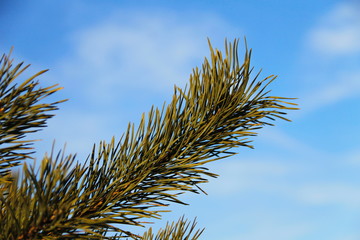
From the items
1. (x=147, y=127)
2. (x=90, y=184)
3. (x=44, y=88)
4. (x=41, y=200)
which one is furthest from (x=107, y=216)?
(x=44, y=88)

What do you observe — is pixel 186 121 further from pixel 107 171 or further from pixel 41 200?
pixel 41 200

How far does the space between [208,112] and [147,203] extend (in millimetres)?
442

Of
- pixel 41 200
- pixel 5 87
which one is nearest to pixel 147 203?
pixel 41 200

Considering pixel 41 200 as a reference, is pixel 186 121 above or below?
above

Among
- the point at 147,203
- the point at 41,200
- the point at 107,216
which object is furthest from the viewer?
the point at 147,203

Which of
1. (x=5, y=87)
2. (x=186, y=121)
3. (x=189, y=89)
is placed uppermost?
(x=189, y=89)

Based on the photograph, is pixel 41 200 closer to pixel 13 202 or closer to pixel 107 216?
pixel 13 202

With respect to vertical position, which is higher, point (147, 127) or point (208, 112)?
point (208, 112)

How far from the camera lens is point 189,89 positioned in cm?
180

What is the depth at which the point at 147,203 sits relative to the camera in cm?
162

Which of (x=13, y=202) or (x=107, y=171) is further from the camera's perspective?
(x=107, y=171)

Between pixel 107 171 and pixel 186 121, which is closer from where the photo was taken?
pixel 107 171

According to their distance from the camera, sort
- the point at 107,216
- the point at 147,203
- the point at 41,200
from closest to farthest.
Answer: the point at 41,200 < the point at 107,216 < the point at 147,203

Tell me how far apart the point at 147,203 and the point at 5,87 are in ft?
2.15
